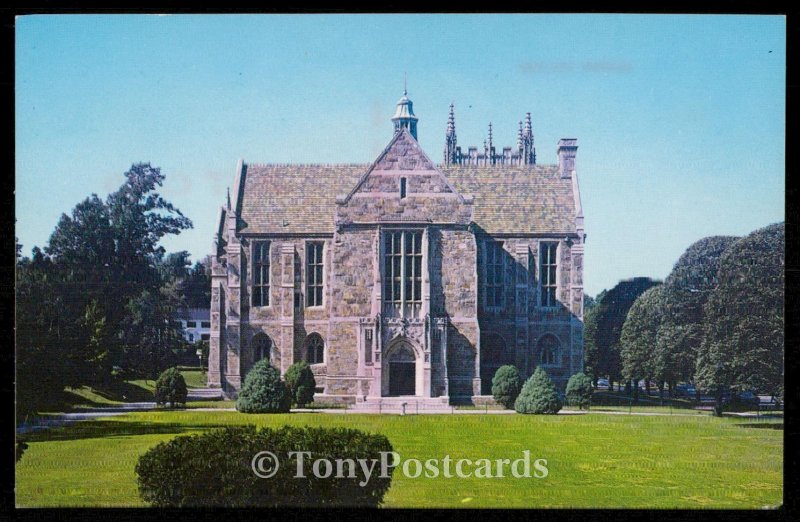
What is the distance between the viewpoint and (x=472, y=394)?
23.6m

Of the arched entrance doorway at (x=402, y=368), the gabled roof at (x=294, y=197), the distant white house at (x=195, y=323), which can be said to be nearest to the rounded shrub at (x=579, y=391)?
the arched entrance doorway at (x=402, y=368)

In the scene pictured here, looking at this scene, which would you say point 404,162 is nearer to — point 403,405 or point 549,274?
point 549,274

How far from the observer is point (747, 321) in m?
21.1

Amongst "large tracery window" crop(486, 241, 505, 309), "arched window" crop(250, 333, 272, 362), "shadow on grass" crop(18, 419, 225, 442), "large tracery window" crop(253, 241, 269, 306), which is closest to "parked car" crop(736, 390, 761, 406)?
"large tracery window" crop(486, 241, 505, 309)

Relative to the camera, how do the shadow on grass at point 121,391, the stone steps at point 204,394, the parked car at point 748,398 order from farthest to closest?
the stone steps at point 204,394 < the shadow on grass at point 121,391 < the parked car at point 748,398

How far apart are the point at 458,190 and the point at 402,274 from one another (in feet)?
9.48

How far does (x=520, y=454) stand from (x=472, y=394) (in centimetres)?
399

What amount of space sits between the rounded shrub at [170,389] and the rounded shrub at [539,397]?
8.49 meters

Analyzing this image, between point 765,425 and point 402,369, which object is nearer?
point 765,425

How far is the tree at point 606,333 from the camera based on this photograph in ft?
72.6

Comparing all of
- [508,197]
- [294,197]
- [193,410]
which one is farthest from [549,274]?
[193,410]

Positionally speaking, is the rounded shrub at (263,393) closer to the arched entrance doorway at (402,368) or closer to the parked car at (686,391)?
the arched entrance doorway at (402,368)
